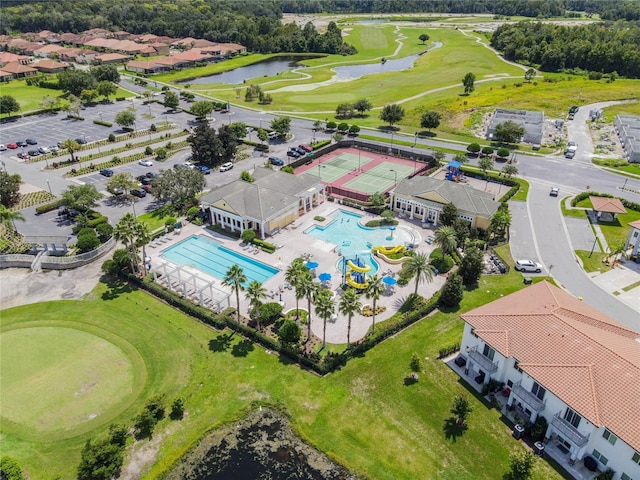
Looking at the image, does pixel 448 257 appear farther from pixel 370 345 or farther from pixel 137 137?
pixel 137 137

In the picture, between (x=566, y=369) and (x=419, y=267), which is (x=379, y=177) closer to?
(x=419, y=267)

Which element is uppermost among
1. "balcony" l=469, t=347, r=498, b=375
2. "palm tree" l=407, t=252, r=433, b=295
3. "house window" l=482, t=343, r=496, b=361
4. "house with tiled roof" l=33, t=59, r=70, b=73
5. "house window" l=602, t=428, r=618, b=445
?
"house with tiled roof" l=33, t=59, r=70, b=73

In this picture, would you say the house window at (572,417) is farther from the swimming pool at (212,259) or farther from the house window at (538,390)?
the swimming pool at (212,259)

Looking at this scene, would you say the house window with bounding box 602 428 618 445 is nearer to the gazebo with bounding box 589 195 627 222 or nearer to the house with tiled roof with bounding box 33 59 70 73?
the gazebo with bounding box 589 195 627 222

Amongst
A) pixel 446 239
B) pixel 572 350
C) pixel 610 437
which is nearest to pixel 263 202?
pixel 446 239

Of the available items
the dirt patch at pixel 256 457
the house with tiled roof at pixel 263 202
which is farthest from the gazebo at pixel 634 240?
the dirt patch at pixel 256 457

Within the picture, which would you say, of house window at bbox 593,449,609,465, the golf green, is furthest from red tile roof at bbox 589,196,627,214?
the golf green
